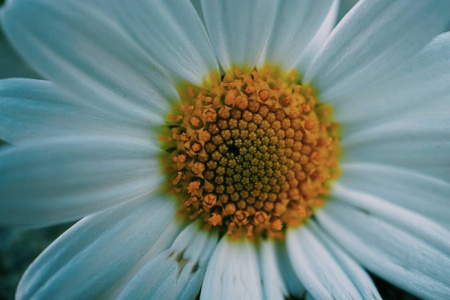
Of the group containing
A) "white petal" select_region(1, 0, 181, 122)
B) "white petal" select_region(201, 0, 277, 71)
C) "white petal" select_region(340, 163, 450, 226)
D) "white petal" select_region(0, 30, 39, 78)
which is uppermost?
"white petal" select_region(201, 0, 277, 71)

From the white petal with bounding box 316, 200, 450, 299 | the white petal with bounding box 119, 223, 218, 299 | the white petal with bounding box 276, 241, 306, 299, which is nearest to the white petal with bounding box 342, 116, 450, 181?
the white petal with bounding box 316, 200, 450, 299

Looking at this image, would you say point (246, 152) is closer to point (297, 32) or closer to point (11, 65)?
point (297, 32)

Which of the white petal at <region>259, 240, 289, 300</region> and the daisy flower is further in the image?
the white petal at <region>259, 240, 289, 300</region>

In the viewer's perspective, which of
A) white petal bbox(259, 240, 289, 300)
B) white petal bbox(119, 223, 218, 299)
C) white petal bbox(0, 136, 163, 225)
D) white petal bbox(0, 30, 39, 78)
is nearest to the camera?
white petal bbox(0, 136, 163, 225)

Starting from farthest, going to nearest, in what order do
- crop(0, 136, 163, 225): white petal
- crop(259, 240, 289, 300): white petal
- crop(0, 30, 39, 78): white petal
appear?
1. crop(0, 30, 39, 78): white petal
2. crop(259, 240, 289, 300): white petal
3. crop(0, 136, 163, 225): white petal

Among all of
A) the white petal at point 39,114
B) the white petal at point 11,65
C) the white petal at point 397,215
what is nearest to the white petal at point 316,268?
the white petal at point 397,215

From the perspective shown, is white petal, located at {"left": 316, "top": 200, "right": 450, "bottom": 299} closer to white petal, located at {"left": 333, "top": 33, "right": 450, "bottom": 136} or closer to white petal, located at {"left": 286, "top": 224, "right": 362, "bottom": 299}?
white petal, located at {"left": 286, "top": 224, "right": 362, "bottom": 299}

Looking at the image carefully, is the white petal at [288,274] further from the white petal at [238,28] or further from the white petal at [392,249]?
the white petal at [238,28]

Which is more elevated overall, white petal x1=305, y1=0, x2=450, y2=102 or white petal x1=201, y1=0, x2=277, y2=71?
white petal x1=305, y1=0, x2=450, y2=102
